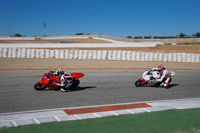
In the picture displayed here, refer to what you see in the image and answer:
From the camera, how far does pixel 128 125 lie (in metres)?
6.20

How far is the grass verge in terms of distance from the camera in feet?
18.9

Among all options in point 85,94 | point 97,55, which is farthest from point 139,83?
point 97,55

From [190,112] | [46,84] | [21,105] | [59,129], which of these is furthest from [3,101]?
[190,112]

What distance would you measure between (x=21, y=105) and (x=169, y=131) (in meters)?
5.15

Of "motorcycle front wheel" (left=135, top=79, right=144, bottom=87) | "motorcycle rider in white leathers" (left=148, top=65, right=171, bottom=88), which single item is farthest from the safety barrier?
"motorcycle rider in white leathers" (left=148, top=65, right=171, bottom=88)

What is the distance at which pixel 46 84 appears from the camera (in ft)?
34.3

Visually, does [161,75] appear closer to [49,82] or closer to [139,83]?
[139,83]

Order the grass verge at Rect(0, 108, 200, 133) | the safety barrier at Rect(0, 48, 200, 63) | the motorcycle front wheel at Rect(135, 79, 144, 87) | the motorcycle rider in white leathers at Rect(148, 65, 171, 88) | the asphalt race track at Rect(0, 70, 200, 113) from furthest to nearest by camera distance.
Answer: the safety barrier at Rect(0, 48, 200, 63), the motorcycle front wheel at Rect(135, 79, 144, 87), the motorcycle rider in white leathers at Rect(148, 65, 171, 88), the asphalt race track at Rect(0, 70, 200, 113), the grass verge at Rect(0, 108, 200, 133)

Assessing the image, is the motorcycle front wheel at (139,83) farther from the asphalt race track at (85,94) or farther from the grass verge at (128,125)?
the grass verge at (128,125)

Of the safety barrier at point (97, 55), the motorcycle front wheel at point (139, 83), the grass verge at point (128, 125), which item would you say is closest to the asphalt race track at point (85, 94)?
the motorcycle front wheel at point (139, 83)

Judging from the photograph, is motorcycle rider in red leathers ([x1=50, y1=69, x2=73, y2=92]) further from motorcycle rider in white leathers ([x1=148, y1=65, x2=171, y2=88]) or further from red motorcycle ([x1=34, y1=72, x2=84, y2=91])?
motorcycle rider in white leathers ([x1=148, y1=65, x2=171, y2=88])

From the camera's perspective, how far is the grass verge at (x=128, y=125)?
226 inches

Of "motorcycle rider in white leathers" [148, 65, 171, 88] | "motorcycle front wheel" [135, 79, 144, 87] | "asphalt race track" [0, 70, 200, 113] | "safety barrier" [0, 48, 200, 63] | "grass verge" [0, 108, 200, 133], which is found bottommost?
"grass verge" [0, 108, 200, 133]

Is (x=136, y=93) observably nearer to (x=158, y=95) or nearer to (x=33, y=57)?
(x=158, y=95)
